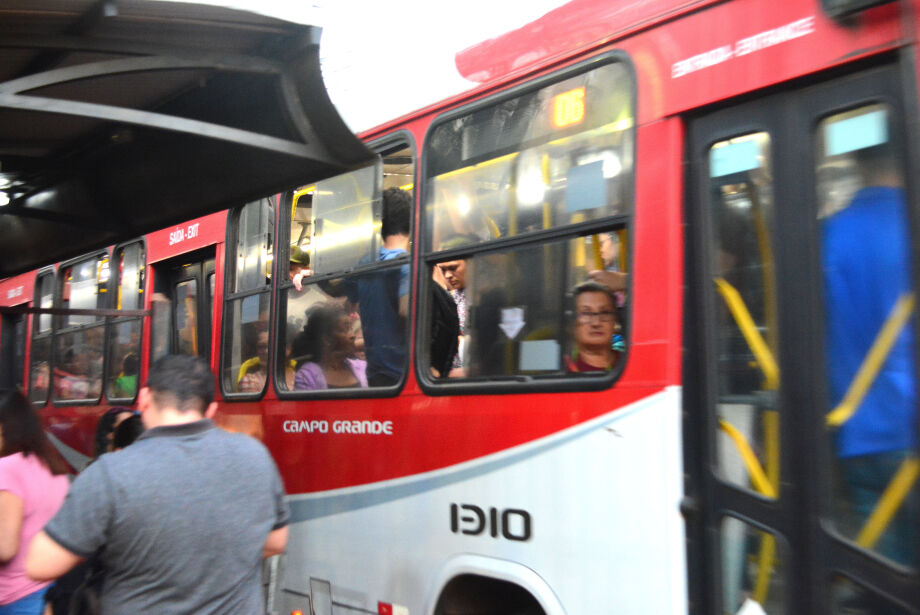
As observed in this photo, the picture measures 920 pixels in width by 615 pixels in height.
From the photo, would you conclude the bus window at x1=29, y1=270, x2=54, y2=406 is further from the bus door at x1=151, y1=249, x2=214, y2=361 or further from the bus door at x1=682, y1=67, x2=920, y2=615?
the bus door at x1=682, y1=67, x2=920, y2=615

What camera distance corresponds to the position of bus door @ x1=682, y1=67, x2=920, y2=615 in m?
2.68

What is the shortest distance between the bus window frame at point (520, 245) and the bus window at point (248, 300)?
4.56ft

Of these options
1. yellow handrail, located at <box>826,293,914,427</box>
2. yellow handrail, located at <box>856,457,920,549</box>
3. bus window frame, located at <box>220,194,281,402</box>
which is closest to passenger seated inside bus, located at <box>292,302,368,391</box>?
bus window frame, located at <box>220,194,281,402</box>

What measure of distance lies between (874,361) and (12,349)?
946 cm

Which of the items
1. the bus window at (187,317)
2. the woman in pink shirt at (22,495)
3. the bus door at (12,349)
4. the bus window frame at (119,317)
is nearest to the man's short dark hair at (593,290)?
the woman in pink shirt at (22,495)

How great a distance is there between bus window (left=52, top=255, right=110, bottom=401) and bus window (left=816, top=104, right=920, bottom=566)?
20.1ft

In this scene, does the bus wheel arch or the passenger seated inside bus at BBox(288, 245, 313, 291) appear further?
the passenger seated inside bus at BBox(288, 245, 313, 291)

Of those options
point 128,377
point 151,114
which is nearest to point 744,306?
point 151,114

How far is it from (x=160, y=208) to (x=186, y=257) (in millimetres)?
1905

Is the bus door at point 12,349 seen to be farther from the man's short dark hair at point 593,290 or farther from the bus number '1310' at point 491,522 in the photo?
the man's short dark hair at point 593,290

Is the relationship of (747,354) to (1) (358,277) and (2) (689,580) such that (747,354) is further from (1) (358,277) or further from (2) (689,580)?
(1) (358,277)

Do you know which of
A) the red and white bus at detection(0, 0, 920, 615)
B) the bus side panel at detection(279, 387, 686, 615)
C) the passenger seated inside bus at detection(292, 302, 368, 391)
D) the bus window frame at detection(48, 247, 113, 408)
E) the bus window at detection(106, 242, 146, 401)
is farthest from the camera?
the bus window frame at detection(48, 247, 113, 408)

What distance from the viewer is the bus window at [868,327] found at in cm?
264

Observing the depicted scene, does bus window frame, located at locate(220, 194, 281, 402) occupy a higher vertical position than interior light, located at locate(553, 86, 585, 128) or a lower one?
lower
